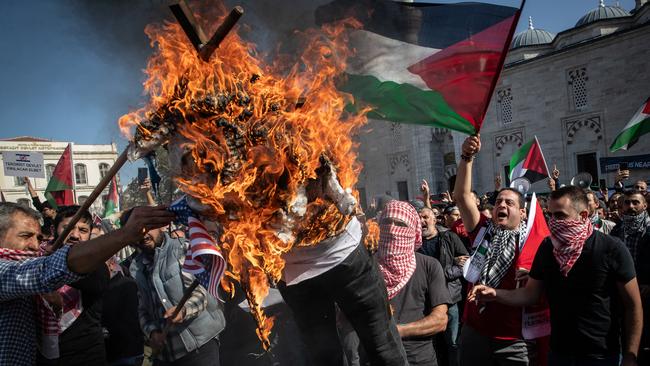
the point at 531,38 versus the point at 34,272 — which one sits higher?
the point at 531,38

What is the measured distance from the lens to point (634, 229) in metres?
5.66

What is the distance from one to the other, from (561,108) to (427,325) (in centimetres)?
2787

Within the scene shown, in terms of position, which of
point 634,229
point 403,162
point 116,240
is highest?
point 403,162

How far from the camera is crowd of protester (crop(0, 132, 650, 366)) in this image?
2.63 m

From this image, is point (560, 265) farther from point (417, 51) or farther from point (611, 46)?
point (611, 46)

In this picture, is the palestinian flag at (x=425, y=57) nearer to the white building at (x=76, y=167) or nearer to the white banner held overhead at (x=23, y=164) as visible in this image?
the white banner held overhead at (x=23, y=164)

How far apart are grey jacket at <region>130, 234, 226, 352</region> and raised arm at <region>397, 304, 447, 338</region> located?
2084mm

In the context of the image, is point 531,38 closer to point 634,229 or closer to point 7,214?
point 634,229

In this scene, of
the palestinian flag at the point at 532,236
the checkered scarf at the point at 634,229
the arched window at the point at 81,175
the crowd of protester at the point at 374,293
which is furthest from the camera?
the arched window at the point at 81,175

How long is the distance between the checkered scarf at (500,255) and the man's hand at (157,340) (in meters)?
3.07

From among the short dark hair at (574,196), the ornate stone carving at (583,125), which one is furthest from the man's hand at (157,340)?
the ornate stone carving at (583,125)

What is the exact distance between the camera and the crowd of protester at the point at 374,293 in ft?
8.64

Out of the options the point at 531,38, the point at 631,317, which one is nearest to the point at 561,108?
the point at 531,38

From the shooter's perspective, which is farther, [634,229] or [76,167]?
[76,167]
